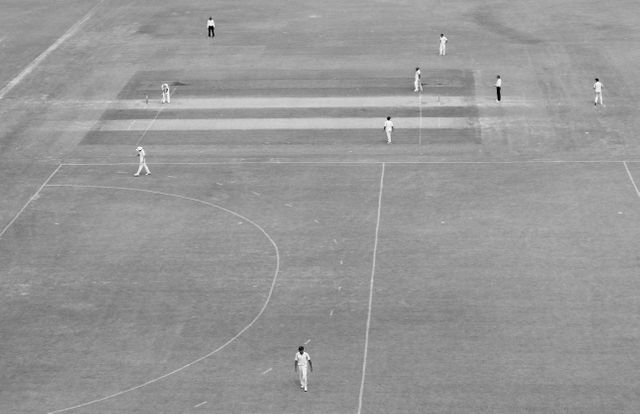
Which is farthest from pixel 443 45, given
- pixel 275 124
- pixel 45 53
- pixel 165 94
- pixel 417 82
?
pixel 45 53

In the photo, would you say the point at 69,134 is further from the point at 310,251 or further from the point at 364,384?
the point at 364,384

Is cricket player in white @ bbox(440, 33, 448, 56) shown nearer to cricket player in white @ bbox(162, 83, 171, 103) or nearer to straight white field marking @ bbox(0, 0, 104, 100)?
cricket player in white @ bbox(162, 83, 171, 103)

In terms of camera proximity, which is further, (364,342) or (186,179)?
(186,179)

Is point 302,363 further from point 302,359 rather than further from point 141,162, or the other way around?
point 141,162

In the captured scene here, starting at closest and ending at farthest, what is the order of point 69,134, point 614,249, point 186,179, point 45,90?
point 614,249
point 186,179
point 69,134
point 45,90

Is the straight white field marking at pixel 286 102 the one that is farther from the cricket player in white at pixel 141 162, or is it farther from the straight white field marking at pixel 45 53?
the cricket player in white at pixel 141 162

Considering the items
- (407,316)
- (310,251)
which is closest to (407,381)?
(407,316)

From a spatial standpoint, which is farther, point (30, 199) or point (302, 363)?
point (30, 199)
